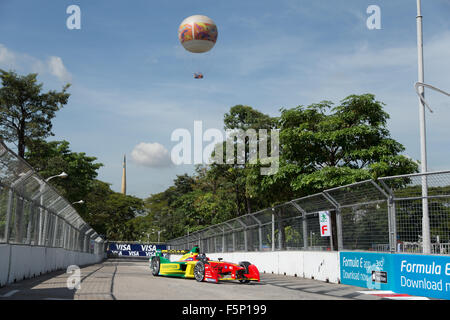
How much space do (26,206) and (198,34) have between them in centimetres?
853

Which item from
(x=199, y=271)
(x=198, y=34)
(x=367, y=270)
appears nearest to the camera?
(x=367, y=270)

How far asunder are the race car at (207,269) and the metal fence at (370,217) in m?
2.60

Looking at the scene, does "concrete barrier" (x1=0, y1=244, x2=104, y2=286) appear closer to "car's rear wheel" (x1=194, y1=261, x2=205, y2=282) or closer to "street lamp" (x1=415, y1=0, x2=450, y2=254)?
"car's rear wheel" (x1=194, y1=261, x2=205, y2=282)

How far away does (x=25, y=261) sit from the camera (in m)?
13.4

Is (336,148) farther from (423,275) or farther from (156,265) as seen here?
(423,275)

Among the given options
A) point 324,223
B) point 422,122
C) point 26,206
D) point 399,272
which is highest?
point 422,122

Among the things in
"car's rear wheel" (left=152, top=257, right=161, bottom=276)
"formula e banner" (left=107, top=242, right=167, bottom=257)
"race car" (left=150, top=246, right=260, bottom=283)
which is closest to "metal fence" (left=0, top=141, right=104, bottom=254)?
"car's rear wheel" (left=152, top=257, right=161, bottom=276)

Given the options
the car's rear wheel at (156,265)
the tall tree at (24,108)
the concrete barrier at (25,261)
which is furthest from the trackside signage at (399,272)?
the tall tree at (24,108)

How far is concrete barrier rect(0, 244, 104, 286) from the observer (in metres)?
11.1

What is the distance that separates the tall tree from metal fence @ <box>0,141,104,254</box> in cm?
1935

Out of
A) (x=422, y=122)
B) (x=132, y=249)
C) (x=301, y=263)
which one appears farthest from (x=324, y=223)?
(x=132, y=249)

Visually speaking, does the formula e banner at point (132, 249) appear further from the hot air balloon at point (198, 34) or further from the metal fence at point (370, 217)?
the hot air balloon at point (198, 34)

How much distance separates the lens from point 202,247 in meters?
38.4

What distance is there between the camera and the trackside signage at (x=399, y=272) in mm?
9414
